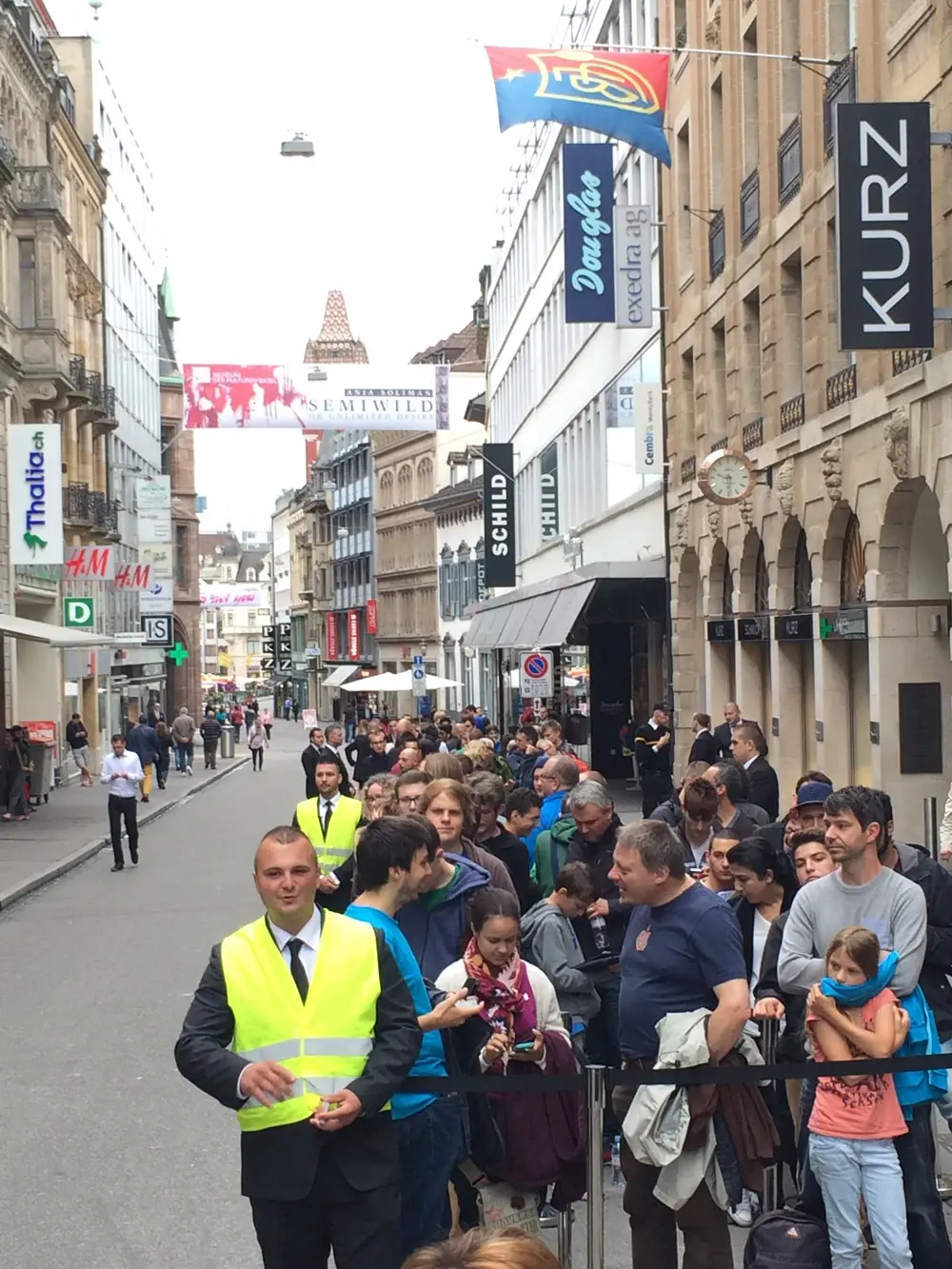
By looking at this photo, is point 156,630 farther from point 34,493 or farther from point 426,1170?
point 426,1170

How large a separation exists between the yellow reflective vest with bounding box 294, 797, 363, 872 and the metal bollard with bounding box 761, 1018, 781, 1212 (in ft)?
14.0

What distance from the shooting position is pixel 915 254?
15172 millimetres

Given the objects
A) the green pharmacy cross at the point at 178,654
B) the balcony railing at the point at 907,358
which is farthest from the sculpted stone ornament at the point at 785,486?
the green pharmacy cross at the point at 178,654

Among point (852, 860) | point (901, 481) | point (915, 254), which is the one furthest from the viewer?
point (901, 481)

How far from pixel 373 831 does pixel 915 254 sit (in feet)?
35.3

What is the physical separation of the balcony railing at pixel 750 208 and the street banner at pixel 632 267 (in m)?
4.44

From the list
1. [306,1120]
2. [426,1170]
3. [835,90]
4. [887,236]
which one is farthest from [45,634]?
[306,1120]

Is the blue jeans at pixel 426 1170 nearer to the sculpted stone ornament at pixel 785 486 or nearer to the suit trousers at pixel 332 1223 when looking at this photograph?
the suit trousers at pixel 332 1223

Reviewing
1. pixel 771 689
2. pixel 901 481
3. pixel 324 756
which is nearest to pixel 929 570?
pixel 901 481

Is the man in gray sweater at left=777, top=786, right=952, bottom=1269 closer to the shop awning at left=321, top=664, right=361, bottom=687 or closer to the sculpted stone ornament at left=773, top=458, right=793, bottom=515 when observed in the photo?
the sculpted stone ornament at left=773, top=458, right=793, bottom=515

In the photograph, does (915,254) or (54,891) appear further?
(54,891)

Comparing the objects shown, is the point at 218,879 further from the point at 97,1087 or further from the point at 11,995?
the point at 97,1087

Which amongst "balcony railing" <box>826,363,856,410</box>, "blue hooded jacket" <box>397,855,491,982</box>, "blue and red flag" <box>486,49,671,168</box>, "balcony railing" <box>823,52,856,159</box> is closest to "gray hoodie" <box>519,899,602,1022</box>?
"blue hooded jacket" <box>397,855,491,982</box>

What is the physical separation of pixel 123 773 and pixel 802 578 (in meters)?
8.85
